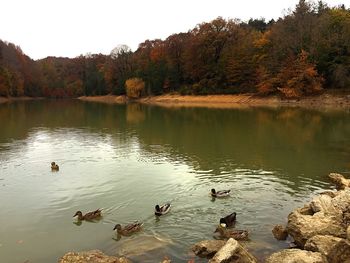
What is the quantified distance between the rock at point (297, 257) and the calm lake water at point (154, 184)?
164 centimetres

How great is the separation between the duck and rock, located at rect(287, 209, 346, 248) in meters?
1.32

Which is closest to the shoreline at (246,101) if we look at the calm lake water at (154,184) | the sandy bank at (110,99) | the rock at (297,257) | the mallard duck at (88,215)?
the sandy bank at (110,99)

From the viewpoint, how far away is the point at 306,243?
974cm

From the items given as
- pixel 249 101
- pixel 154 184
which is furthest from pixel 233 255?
pixel 249 101

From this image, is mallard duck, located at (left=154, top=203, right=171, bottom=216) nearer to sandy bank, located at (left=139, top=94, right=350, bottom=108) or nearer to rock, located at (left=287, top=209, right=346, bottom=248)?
rock, located at (left=287, top=209, right=346, bottom=248)

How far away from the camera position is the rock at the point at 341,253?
885 centimetres

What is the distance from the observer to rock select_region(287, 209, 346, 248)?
33.8 feet

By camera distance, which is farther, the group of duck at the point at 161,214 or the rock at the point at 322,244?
the group of duck at the point at 161,214

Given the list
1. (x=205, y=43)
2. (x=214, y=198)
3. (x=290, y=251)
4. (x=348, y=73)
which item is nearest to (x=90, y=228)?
(x=214, y=198)

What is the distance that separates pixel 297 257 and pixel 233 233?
3.08 meters

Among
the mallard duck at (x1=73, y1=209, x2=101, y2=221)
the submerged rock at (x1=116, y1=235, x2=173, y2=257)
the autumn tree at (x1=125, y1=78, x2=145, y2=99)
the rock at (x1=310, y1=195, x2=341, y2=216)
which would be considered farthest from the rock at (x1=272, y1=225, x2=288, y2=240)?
the autumn tree at (x1=125, y1=78, x2=145, y2=99)

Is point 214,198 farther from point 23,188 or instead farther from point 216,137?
point 216,137

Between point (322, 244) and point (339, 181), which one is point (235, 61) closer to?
point (339, 181)

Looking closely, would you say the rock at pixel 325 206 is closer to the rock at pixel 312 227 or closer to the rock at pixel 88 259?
the rock at pixel 312 227
